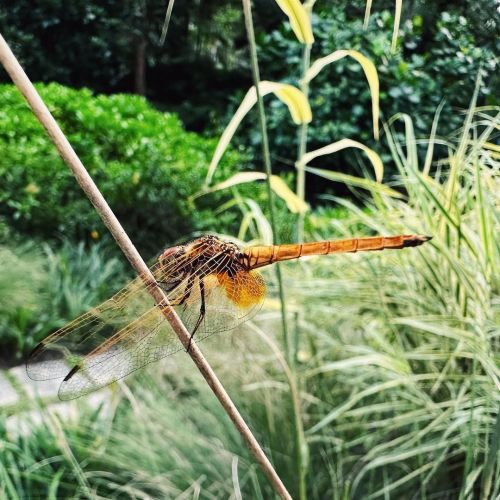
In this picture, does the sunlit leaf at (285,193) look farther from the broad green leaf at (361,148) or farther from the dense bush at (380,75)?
the dense bush at (380,75)

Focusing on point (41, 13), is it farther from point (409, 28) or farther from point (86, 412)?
point (86, 412)

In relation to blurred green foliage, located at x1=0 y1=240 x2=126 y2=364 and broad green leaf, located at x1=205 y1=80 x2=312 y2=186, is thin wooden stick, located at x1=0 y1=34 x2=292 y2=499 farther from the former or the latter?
blurred green foliage, located at x1=0 y1=240 x2=126 y2=364

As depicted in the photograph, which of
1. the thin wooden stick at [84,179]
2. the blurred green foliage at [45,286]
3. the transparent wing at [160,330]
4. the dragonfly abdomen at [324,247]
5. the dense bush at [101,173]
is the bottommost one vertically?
the blurred green foliage at [45,286]

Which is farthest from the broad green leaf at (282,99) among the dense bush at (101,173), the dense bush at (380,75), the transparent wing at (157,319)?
the dense bush at (101,173)

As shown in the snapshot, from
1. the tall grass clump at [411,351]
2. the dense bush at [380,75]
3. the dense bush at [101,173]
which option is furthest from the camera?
the dense bush at [101,173]

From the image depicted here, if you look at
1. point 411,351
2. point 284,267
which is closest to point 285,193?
point 411,351

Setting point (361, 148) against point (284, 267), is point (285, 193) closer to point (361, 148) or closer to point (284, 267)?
point (361, 148)
